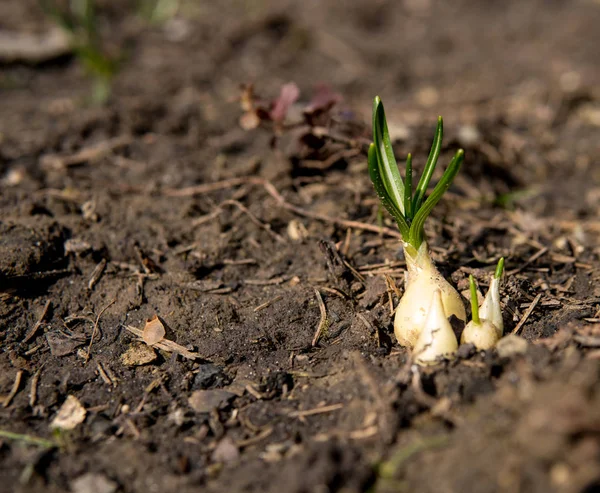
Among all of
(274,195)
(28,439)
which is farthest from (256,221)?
(28,439)

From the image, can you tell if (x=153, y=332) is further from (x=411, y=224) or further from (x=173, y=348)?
(x=411, y=224)

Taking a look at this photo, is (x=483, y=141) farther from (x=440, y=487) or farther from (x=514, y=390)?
(x=440, y=487)

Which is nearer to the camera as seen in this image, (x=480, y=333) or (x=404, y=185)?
(x=480, y=333)

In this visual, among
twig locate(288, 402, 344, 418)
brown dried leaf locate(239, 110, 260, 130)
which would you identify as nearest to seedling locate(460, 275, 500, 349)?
twig locate(288, 402, 344, 418)

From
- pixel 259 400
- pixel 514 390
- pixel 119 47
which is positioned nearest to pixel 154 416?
pixel 259 400

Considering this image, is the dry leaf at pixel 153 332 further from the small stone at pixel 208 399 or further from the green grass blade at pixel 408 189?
the green grass blade at pixel 408 189

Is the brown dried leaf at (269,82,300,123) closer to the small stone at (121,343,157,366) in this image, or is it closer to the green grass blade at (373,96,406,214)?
the green grass blade at (373,96,406,214)

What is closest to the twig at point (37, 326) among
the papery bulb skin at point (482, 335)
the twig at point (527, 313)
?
the papery bulb skin at point (482, 335)
